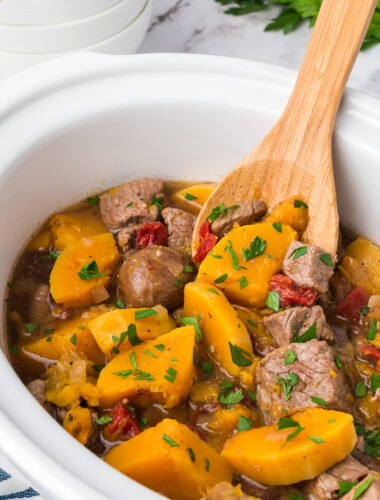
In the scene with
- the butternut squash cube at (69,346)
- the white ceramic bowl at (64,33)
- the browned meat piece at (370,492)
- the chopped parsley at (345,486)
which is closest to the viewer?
the browned meat piece at (370,492)

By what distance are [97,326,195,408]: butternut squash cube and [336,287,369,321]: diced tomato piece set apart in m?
0.63

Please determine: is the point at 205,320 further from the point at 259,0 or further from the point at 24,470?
the point at 259,0

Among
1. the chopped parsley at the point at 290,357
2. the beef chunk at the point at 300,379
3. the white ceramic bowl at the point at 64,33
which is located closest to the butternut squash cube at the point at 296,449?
the beef chunk at the point at 300,379

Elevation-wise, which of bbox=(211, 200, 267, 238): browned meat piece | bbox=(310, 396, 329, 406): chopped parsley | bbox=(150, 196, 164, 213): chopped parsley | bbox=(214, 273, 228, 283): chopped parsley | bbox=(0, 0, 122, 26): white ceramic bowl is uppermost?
bbox=(0, 0, 122, 26): white ceramic bowl

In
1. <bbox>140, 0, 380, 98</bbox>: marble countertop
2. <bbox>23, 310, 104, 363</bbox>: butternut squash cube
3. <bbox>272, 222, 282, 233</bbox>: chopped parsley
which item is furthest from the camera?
<bbox>140, 0, 380, 98</bbox>: marble countertop

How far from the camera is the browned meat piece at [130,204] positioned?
276 centimetres

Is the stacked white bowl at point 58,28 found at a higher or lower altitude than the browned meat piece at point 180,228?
higher

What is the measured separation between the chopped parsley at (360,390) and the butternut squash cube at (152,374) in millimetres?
573

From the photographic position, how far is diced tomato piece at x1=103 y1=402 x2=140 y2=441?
2111 mm

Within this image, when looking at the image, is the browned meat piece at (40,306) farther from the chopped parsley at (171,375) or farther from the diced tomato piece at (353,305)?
the diced tomato piece at (353,305)

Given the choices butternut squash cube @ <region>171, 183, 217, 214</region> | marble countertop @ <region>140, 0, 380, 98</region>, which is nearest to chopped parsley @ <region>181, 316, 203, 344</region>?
butternut squash cube @ <region>171, 183, 217, 214</region>

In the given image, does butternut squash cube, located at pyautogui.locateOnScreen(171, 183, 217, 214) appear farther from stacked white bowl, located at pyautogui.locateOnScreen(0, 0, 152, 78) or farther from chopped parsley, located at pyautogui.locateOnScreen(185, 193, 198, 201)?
stacked white bowl, located at pyautogui.locateOnScreen(0, 0, 152, 78)

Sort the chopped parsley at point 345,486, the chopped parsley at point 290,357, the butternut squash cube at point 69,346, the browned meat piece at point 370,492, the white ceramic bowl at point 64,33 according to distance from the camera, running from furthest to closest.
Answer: the white ceramic bowl at point 64,33, the butternut squash cube at point 69,346, the chopped parsley at point 290,357, the chopped parsley at point 345,486, the browned meat piece at point 370,492

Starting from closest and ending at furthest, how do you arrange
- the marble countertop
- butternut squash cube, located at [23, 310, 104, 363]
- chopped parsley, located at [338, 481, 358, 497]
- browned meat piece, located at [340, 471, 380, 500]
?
browned meat piece, located at [340, 471, 380, 500], chopped parsley, located at [338, 481, 358, 497], butternut squash cube, located at [23, 310, 104, 363], the marble countertop
